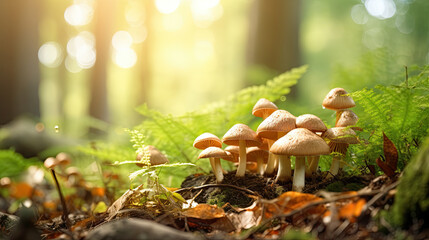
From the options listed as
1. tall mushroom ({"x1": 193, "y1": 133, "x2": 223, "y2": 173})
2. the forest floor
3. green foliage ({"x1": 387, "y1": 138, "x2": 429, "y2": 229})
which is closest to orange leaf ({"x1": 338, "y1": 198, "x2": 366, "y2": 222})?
the forest floor

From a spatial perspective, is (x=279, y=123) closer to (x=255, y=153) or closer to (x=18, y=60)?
(x=255, y=153)

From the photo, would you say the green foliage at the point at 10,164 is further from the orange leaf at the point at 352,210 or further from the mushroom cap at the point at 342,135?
the orange leaf at the point at 352,210

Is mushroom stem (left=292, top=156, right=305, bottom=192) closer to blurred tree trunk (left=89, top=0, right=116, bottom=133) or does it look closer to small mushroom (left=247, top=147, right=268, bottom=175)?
small mushroom (left=247, top=147, right=268, bottom=175)

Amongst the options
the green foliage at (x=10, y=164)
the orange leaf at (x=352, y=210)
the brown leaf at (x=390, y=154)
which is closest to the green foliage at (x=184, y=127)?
the brown leaf at (x=390, y=154)

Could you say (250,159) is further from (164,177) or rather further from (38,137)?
(38,137)

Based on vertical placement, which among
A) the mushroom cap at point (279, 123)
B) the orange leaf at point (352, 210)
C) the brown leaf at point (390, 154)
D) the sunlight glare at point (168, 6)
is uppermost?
the sunlight glare at point (168, 6)

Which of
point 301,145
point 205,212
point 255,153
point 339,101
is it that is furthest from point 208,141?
point 339,101

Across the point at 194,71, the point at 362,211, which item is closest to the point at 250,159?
the point at 362,211
